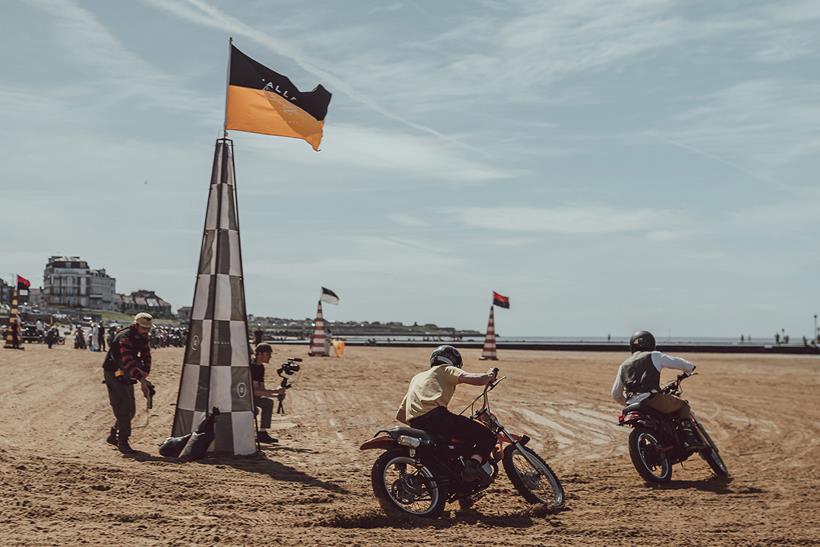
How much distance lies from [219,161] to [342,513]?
5.28 m

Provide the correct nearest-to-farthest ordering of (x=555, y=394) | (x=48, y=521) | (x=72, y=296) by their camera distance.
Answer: (x=48, y=521) < (x=555, y=394) < (x=72, y=296)

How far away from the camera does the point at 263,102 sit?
37.0ft

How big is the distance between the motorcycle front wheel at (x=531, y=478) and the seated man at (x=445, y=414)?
31 centimetres

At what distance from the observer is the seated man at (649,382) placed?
9.72 metres

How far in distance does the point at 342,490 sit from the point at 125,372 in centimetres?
369

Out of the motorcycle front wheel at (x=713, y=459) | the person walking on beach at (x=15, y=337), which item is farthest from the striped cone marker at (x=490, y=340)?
the motorcycle front wheel at (x=713, y=459)

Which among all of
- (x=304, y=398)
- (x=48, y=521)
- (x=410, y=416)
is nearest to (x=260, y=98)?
(x=410, y=416)

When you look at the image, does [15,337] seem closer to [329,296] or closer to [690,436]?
[329,296]

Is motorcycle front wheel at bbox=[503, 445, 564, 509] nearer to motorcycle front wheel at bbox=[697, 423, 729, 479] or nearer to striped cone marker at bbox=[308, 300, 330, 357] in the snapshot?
motorcycle front wheel at bbox=[697, 423, 729, 479]

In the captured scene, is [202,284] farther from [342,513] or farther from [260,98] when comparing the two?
[342,513]


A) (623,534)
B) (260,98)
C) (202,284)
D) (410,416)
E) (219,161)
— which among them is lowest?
(623,534)

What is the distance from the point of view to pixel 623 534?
23.4 ft

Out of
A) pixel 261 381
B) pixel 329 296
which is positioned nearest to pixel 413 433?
pixel 261 381

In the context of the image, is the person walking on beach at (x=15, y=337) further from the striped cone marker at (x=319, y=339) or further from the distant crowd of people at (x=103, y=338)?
the striped cone marker at (x=319, y=339)
